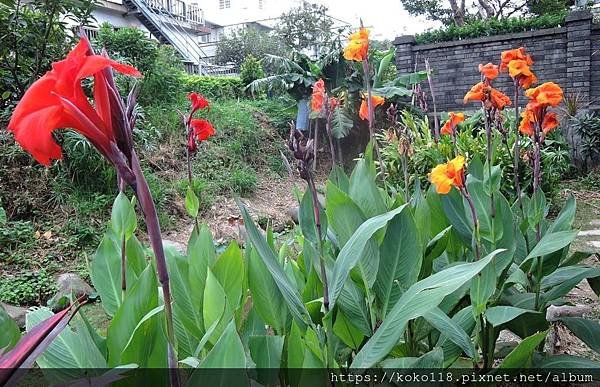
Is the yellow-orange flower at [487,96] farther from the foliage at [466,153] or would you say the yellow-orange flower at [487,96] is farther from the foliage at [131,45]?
the foliage at [131,45]

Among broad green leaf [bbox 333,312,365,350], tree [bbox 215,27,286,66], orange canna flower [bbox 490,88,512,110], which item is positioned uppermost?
tree [bbox 215,27,286,66]

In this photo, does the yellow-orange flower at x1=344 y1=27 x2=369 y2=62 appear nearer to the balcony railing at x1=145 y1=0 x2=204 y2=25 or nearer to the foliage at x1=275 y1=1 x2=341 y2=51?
the balcony railing at x1=145 y1=0 x2=204 y2=25

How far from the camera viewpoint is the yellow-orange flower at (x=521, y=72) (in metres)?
1.32

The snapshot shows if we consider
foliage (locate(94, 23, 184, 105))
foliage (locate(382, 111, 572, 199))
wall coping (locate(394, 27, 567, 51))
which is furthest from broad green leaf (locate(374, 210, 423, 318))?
wall coping (locate(394, 27, 567, 51))

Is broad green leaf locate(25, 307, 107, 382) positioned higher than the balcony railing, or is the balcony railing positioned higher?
the balcony railing

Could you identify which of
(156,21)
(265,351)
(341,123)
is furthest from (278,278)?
(156,21)

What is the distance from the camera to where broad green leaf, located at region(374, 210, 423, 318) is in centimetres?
96

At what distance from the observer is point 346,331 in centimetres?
96

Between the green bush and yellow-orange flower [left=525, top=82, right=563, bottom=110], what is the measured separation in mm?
5926

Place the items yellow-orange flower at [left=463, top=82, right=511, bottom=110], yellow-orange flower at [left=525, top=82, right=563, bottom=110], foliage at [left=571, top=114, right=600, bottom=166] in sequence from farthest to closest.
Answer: foliage at [left=571, top=114, right=600, bottom=166] → yellow-orange flower at [left=463, top=82, right=511, bottom=110] → yellow-orange flower at [left=525, top=82, right=563, bottom=110]

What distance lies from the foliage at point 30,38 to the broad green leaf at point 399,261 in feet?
10.5

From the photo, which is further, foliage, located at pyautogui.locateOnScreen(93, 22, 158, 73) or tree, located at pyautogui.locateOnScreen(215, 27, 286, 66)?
tree, located at pyautogui.locateOnScreen(215, 27, 286, 66)

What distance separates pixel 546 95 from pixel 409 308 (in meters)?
0.81

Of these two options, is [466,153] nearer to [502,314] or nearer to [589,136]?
[589,136]
